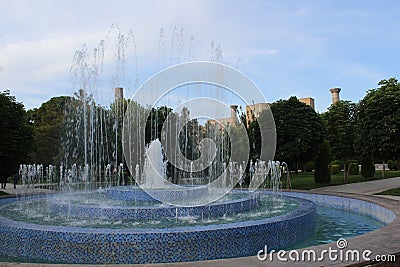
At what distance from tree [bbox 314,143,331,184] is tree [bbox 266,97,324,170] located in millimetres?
1126

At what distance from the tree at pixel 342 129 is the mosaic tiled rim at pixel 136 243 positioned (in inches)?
612

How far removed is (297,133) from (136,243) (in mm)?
13543

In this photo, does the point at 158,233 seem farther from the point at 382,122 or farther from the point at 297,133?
the point at 297,133

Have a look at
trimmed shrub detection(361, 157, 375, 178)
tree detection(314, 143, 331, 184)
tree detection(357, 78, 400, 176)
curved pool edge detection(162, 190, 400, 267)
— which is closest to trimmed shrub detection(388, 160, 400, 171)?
trimmed shrub detection(361, 157, 375, 178)

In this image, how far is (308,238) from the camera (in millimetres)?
7812

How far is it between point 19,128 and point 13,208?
6784 millimetres

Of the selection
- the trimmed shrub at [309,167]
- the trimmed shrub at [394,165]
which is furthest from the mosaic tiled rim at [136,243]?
the trimmed shrub at [394,165]

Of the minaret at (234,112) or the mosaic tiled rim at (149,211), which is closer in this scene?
the mosaic tiled rim at (149,211)

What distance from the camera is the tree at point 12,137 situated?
627 inches

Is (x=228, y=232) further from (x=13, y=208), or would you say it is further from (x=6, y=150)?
(x=6, y=150)

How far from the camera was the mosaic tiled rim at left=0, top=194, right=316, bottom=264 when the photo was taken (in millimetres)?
5789

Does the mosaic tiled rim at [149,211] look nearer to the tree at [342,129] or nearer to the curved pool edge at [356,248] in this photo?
the curved pool edge at [356,248]

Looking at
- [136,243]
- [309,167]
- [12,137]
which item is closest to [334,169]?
[309,167]

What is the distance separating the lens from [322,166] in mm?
19578
